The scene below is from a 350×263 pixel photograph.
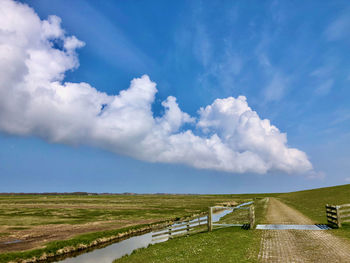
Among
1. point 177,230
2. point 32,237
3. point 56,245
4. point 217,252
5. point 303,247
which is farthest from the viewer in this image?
point 32,237

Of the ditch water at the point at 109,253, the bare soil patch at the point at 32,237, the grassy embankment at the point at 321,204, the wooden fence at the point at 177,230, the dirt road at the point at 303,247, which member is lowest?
the ditch water at the point at 109,253

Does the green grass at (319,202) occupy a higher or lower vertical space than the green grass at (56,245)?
higher

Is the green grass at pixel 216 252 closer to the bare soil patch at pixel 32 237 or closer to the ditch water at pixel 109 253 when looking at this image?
the ditch water at pixel 109 253

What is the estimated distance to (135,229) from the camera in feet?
118

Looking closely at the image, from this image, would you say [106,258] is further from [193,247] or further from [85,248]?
[193,247]

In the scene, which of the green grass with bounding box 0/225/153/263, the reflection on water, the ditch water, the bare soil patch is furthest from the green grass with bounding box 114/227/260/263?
the bare soil patch

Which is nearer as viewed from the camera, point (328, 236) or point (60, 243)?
point (328, 236)

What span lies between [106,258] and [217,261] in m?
12.9

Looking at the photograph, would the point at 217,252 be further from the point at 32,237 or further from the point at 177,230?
the point at 32,237

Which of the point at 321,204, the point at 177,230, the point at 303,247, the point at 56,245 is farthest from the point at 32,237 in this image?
the point at 321,204

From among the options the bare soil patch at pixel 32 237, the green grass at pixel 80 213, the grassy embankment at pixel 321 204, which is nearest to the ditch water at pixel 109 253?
the bare soil patch at pixel 32 237

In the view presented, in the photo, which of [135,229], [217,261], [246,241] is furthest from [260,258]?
[135,229]

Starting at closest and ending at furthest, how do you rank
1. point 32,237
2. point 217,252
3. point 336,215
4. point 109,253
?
1. point 217,252
2. point 336,215
3. point 109,253
4. point 32,237

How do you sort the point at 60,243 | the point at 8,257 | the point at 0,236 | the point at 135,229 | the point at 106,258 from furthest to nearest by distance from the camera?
the point at 135,229, the point at 0,236, the point at 60,243, the point at 106,258, the point at 8,257
